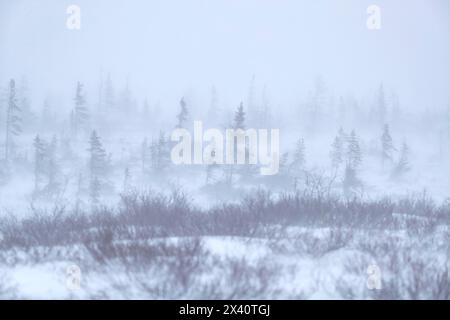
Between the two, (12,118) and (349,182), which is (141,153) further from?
(349,182)

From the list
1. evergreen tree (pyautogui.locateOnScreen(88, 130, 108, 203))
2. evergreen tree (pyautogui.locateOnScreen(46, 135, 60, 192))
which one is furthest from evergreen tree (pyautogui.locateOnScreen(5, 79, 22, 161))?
evergreen tree (pyautogui.locateOnScreen(88, 130, 108, 203))

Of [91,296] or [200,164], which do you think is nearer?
[91,296]

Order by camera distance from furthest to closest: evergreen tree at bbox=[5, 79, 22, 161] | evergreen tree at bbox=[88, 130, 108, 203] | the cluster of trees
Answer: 1. evergreen tree at bbox=[5, 79, 22, 161]
2. the cluster of trees
3. evergreen tree at bbox=[88, 130, 108, 203]

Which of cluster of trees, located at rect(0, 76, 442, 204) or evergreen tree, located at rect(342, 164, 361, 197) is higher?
cluster of trees, located at rect(0, 76, 442, 204)

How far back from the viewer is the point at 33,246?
8.38 metres

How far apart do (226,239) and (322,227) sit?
287 centimetres

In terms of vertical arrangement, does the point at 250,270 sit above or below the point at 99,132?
below

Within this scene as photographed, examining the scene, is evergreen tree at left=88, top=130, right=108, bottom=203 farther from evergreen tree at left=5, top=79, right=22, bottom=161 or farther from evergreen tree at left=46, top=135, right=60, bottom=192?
evergreen tree at left=5, top=79, right=22, bottom=161

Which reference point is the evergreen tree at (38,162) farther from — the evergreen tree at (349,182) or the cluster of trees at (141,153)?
the evergreen tree at (349,182)

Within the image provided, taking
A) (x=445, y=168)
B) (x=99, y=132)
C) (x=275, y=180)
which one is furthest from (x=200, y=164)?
(x=445, y=168)

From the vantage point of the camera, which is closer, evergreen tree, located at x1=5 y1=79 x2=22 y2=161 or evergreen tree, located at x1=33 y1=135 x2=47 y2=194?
evergreen tree, located at x1=33 y1=135 x2=47 y2=194

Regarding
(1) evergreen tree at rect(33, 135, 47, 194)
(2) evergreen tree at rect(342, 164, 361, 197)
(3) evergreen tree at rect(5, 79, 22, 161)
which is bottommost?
(2) evergreen tree at rect(342, 164, 361, 197)

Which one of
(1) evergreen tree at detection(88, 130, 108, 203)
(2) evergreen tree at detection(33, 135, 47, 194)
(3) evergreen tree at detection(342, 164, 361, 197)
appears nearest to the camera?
(1) evergreen tree at detection(88, 130, 108, 203)
